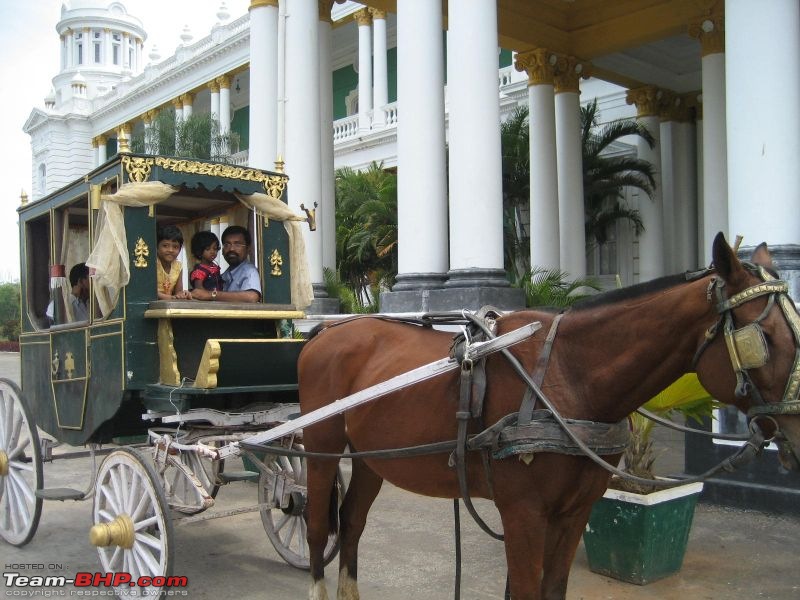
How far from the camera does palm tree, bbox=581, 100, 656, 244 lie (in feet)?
53.4

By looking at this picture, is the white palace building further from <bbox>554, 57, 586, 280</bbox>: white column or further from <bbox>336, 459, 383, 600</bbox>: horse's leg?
<bbox>336, 459, 383, 600</bbox>: horse's leg

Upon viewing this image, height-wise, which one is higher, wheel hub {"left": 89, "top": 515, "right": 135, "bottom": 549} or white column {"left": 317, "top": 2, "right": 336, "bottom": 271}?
white column {"left": 317, "top": 2, "right": 336, "bottom": 271}

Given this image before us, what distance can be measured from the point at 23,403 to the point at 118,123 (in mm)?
38226

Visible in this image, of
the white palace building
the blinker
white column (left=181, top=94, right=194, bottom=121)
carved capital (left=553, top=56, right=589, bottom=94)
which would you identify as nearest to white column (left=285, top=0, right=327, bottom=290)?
the white palace building

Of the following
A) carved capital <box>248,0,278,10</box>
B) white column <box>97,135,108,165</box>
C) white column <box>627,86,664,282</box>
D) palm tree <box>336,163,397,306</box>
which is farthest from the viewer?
white column <box>97,135,108,165</box>

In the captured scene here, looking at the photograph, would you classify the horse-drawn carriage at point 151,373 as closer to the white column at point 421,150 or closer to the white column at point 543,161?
the white column at point 421,150

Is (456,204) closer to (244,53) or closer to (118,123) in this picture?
(244,53)

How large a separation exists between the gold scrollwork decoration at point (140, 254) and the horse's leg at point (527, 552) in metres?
3.10

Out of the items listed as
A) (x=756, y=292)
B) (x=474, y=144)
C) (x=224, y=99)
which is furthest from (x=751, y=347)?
(x=224, y=99)

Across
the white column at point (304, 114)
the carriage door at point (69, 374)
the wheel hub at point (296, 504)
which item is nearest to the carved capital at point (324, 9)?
the white column at point (304, 114)

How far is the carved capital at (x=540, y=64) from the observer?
14734 millimetres

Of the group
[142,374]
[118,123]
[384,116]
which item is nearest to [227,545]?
[142,374]

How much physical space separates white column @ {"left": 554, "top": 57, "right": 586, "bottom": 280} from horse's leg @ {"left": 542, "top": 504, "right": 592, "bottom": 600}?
1200cm

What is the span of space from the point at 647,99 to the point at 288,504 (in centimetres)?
1410
